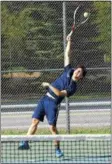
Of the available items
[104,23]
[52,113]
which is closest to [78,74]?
[52,113]

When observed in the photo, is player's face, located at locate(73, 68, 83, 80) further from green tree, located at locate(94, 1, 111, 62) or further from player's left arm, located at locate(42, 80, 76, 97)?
green tree, located at locate(94, 1, 111, 62)

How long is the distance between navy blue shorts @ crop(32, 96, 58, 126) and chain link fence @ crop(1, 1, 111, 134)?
7.68ft

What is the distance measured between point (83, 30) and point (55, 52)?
50 cm

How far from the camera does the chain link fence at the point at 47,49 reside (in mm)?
9562

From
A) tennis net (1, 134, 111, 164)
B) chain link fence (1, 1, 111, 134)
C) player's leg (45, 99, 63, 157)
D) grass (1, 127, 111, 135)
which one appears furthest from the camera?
chain link fence (1, 1, 111, 134)

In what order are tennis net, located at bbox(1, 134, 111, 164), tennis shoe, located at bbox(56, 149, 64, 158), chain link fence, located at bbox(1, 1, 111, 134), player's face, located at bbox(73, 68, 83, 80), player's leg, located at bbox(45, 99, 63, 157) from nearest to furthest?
tennis net, located at bbox(1, 134, 111, 164)
tennis shoe, located at bbox(56, 149, 64, 158)
player's face, located at bbox(73, 68, 83, 80)
player's leg, located at bbox(45, 99, 63, 157)
chain link fence, located at bbox(1, 1, 111, 134)

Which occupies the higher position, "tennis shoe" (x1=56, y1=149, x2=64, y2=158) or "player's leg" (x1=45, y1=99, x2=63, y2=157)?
"player's leg" (x1=45, y1=99, x2=63, y2=157)

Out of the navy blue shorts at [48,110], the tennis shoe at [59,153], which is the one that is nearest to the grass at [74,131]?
the navy blue shorts at [48,110]

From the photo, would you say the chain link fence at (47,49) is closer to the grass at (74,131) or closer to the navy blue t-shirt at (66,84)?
the grass at (74,131)

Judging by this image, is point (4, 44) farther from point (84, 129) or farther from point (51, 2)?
point (84, 129)

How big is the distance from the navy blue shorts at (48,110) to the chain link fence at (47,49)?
92.2 inches

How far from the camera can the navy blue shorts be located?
7008 millimetres

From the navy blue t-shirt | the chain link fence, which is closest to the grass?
the chain link fence

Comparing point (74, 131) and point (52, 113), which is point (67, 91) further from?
point (74, 131)
